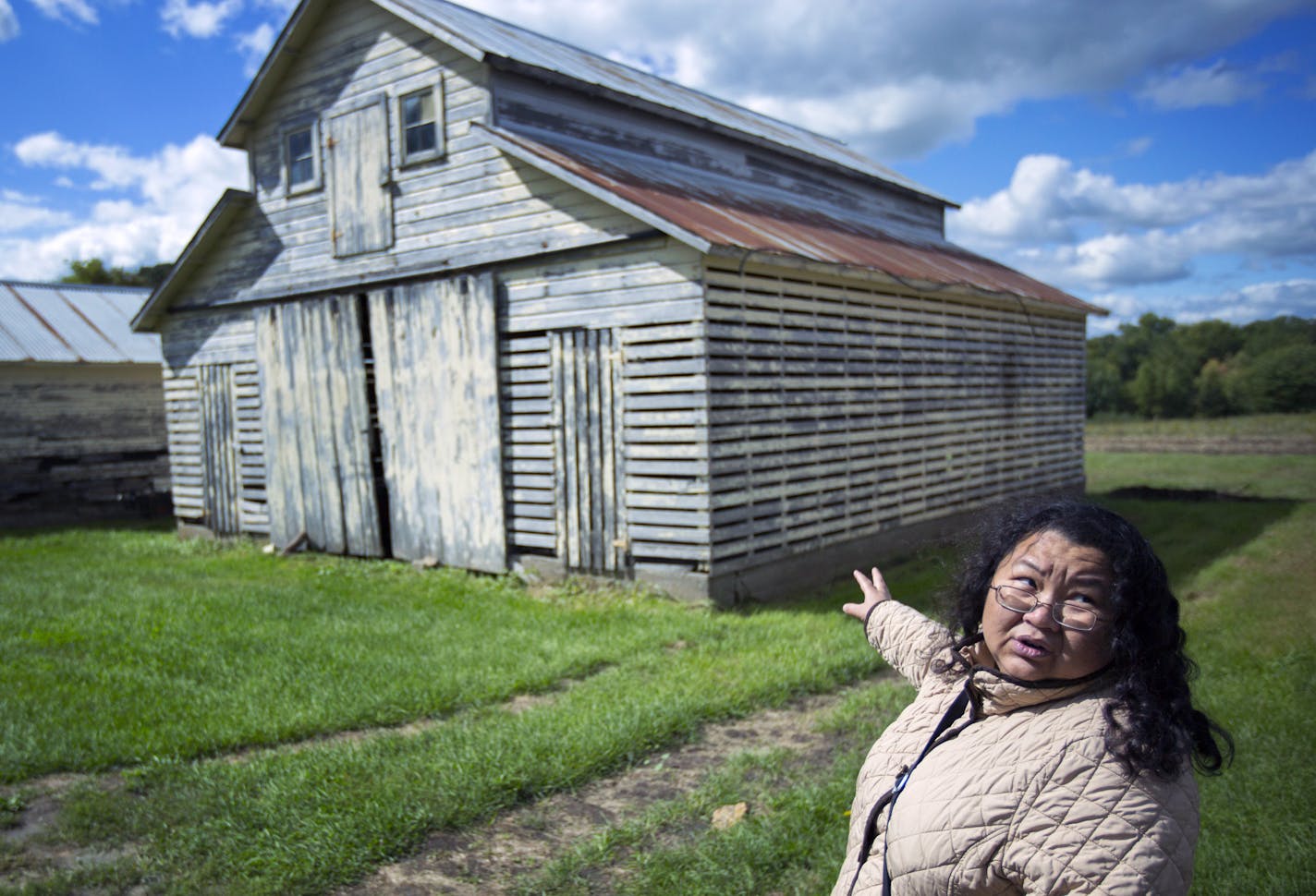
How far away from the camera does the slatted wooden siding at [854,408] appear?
28.3 ft

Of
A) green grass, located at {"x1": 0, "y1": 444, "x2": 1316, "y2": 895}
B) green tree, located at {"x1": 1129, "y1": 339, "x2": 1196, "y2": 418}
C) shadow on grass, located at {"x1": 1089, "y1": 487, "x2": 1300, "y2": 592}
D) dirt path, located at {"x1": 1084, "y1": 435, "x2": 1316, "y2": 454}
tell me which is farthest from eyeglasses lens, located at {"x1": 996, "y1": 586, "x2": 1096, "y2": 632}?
green tree, located at {"x1": 1129, "y1": 339, "x2": 1196, "y2": 418}

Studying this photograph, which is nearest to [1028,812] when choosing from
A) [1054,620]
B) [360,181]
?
[1054,620]

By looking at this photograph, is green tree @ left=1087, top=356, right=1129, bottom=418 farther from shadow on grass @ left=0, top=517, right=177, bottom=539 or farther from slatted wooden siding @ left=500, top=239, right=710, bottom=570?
slatted wooden siding @ left=500, top=239, right=710, bottom=570

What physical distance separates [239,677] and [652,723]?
3.11 m

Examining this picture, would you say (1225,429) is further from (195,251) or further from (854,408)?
(195,251)

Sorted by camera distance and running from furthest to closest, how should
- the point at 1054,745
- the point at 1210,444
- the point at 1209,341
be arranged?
the point at 1209,341
the point at 1210,444
the point at 1054,745

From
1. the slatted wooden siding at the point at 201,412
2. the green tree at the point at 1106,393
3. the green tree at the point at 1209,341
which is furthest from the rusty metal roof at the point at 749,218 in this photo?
the green tree at the point at 1209,341

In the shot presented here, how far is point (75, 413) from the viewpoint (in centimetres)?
1734

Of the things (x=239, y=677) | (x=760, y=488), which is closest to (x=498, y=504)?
(x=760, y=488)

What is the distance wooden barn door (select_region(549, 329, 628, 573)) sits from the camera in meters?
8.95

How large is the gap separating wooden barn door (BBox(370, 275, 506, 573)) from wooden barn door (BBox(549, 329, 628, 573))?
840 mm

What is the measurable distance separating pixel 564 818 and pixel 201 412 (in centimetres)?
1146

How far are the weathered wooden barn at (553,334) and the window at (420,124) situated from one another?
0.10ft

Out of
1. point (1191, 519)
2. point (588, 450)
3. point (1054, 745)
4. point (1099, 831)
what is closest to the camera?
point (1099, 831)
